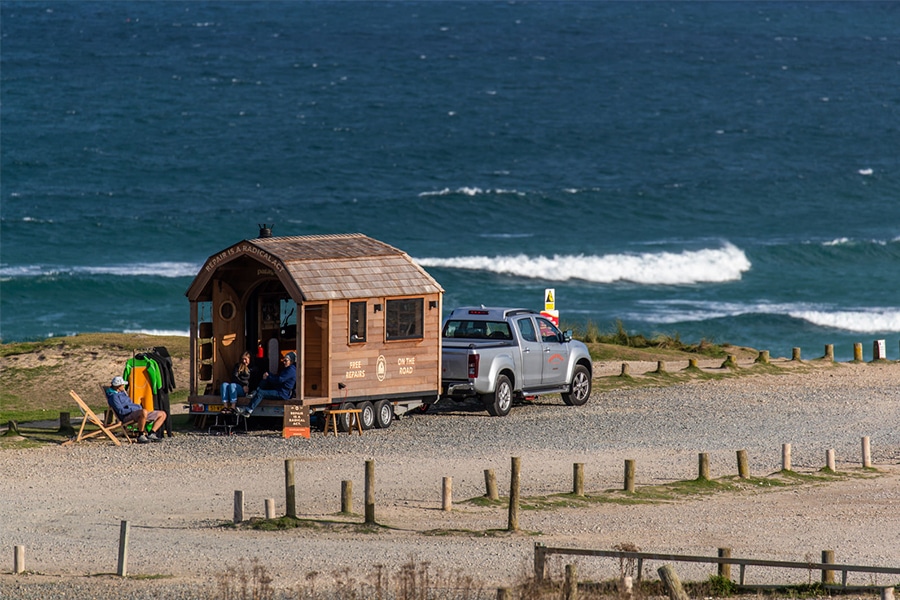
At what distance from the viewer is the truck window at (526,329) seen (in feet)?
86.4

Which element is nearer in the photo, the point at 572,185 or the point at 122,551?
the point at 122,551

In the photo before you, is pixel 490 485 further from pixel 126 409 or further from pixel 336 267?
pixel 126 409

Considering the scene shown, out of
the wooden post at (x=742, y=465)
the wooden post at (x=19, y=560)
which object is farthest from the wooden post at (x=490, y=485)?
the wooden post at (x=19, y=560)

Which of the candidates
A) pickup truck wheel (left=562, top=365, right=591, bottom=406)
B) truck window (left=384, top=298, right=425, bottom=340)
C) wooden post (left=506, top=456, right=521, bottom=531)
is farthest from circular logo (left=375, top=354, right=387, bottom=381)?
wooden post (left=506, top=456, right=521, bottom=531)

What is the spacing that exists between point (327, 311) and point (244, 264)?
234cm

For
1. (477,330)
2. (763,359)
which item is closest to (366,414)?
(477,330)

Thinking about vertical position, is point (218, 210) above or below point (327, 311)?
above

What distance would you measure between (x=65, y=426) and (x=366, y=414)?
4.91m

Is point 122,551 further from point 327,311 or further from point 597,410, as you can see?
point 597,410

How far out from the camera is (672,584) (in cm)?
1309

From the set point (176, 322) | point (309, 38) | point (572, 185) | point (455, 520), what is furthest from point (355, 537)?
point (309, 38)

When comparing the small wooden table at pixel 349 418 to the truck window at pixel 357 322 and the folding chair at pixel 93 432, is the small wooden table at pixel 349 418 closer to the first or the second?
the truck window at pixel 357 322

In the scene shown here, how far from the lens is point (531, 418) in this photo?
25.7 metres

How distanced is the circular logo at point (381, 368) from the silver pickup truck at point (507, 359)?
151cm
